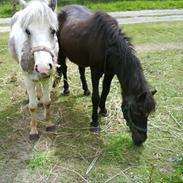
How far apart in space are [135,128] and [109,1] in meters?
12.6

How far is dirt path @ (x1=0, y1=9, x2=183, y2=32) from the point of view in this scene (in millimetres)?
13159

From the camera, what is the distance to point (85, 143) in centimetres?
494

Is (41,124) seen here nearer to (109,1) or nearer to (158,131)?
(158,131)

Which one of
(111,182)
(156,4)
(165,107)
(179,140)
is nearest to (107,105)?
(165,107)

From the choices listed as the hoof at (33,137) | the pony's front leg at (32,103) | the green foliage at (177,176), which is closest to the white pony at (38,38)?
the pony's front leg at (32,103)

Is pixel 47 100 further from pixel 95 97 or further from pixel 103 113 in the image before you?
pixel 103 113

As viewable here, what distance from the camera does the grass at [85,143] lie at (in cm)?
427

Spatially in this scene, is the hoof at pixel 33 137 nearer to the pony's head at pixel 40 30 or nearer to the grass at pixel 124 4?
the pony's head at pixel 40 30

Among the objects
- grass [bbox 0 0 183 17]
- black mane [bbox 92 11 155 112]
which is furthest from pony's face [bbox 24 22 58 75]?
grass [bbox 0 0 183 17]

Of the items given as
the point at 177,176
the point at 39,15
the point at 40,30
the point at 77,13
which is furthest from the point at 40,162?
the point at 77,13

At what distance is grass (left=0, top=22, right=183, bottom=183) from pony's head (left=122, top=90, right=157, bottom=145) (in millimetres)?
247

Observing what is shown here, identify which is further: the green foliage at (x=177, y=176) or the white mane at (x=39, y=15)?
the white mane at (x=39, y=15)

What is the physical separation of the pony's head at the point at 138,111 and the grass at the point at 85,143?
0.25m

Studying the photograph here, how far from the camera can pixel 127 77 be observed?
4469 mm
